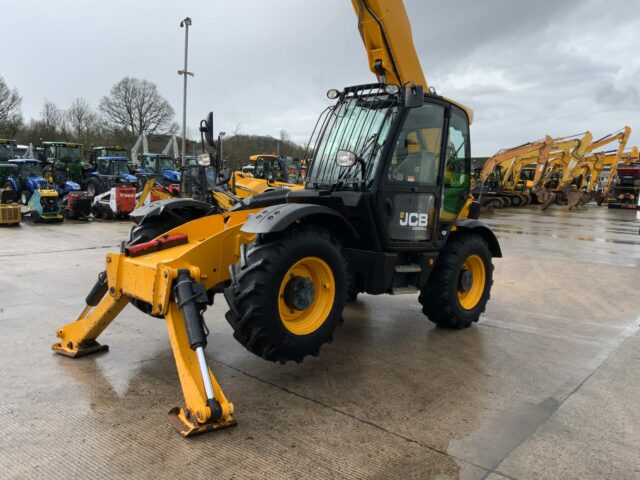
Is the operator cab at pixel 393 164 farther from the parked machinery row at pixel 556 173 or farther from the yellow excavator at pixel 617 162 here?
the yellow excavator at pixel 617 162

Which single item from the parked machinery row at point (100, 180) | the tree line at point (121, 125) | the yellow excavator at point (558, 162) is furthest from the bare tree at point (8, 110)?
the yellow excavator at point (558, 162)

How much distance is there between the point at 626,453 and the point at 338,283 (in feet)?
7.14

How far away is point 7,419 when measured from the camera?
3.19 m

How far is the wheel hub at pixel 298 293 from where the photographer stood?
12.4 ft

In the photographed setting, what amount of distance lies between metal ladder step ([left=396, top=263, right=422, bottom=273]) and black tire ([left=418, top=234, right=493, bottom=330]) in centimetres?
39

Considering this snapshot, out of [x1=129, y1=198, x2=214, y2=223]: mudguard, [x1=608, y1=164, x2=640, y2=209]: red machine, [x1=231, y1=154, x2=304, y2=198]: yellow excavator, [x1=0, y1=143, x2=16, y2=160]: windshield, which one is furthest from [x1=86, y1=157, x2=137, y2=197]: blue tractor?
[x1=608, y1=164, x2=640, y2=209]: red machine

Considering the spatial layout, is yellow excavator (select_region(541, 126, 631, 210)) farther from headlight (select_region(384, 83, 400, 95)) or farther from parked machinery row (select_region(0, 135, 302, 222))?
headlight (select_region(384, 83, 400, 95))

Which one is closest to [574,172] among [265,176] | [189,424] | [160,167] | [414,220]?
[265,176]

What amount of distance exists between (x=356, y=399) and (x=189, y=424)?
1.21m

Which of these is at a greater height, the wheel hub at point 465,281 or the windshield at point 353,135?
the windshield at point 353,135

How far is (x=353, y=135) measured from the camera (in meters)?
4.89

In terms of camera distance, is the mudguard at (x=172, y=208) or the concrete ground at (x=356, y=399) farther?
the mudguard at (x=172, y=208)

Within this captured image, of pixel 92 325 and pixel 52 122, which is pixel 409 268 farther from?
pixel 52 122

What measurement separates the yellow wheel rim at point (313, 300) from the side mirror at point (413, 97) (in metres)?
1.56
